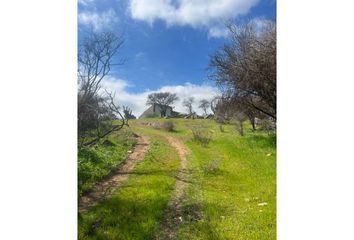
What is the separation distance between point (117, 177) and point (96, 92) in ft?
2.12

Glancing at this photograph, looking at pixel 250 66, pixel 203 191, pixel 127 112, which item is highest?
pixel 250 66

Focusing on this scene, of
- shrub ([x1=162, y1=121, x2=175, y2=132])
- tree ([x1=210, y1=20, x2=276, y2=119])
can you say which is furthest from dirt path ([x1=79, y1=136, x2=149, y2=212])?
tree ([x1=210, y1=20, x2=276, y2=119])

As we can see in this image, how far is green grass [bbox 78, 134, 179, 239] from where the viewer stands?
74.1 inches

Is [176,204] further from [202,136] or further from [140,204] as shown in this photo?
[202,136]

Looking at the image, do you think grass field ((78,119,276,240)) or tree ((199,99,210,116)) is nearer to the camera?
grass field ((78,119,276,240))

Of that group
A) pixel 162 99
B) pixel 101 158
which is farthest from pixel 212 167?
pixel 101 158

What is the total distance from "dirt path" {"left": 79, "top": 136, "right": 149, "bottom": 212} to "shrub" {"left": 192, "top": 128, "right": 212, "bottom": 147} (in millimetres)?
357

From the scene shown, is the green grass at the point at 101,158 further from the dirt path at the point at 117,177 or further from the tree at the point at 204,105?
the tree at the point at 204,105

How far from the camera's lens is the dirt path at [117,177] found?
2.12 metres

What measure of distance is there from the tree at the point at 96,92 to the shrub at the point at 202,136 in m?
0.51

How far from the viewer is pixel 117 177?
7.37 ft

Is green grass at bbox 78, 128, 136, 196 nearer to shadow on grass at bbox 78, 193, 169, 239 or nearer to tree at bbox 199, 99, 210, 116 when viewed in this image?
shadow on grass at bbox 78, 193, 169, 239
